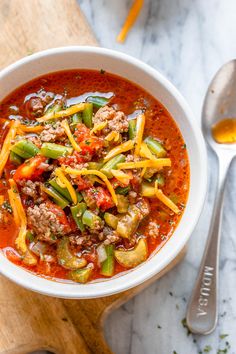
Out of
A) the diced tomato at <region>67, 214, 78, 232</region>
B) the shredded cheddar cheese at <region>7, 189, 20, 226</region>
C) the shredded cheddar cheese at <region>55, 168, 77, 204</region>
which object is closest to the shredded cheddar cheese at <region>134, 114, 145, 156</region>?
the shredded cheddar cheese at <region>55, 168, 77, 204</region>

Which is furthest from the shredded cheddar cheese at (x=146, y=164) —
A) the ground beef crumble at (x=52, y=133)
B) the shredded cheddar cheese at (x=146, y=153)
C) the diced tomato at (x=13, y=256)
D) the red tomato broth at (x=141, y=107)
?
the diced tomato at (x=13, y=256)

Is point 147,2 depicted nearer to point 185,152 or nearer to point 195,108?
point 195,108

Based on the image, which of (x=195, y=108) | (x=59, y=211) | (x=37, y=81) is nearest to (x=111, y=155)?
(x=59, y=211)

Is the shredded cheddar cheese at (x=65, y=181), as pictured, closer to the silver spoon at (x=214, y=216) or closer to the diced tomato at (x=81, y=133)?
the diced tomato at (x=81, y=133)

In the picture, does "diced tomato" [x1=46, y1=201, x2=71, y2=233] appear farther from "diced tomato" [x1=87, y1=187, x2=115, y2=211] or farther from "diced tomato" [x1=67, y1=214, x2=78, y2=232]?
"diced tomato" [x1=87, y1=187, x2=115, y2=211]

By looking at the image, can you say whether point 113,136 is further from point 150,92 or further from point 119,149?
point 150,92

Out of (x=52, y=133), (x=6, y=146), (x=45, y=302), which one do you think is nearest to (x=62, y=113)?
(x=52, y=133)
